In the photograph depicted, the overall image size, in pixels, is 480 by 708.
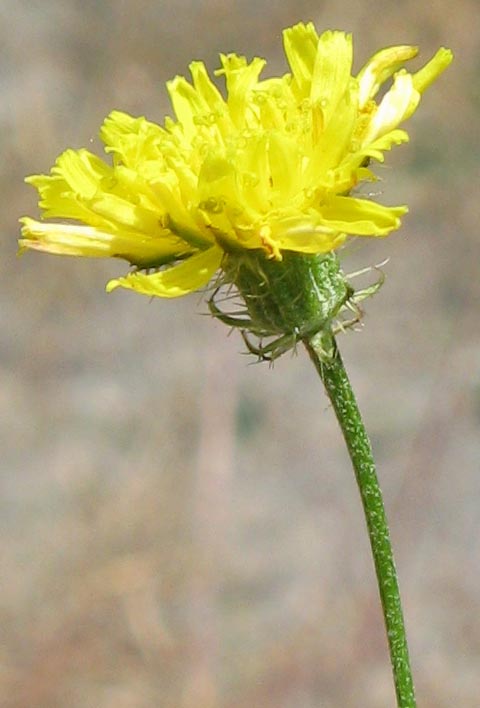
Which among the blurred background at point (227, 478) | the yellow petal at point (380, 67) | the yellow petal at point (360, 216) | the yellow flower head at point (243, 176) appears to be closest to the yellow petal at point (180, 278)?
the yellow flower head at point (243, 176)

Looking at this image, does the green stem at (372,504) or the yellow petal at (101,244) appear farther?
the yellow petal at (101,244)

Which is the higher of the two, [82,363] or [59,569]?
[82,363]

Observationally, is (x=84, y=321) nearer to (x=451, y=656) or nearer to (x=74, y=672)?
(x=74, y=672)

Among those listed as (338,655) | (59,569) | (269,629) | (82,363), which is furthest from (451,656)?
(82,363)

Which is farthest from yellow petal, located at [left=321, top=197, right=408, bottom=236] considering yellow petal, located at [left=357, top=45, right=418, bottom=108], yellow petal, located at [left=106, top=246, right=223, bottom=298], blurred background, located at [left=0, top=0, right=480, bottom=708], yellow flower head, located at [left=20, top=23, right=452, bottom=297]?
blurred background, located at [left=0, top=0, right=480, bottom=708]

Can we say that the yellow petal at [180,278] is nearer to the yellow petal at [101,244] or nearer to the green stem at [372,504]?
the yellow petal at [101,244]

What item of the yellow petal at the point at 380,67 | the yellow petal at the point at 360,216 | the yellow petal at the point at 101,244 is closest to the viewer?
the yellow petal at the point at 360,216
